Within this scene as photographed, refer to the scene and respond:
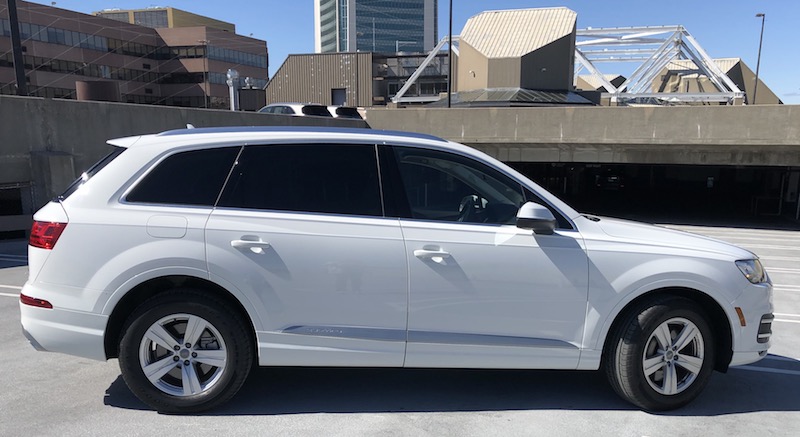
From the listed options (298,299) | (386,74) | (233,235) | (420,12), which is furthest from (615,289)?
(420,12)

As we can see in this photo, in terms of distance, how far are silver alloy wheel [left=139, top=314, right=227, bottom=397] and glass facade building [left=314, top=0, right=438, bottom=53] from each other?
136 metres

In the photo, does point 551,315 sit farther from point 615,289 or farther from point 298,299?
point 298,299

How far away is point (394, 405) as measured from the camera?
3730 mm

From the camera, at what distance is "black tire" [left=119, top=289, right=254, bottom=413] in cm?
339

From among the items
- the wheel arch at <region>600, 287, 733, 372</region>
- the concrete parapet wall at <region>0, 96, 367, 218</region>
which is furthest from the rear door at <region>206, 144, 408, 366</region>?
the concrete parapet wall at <region>0, 96, 367, 218</region>

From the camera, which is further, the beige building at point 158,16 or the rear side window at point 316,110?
the beige building at point 158,16

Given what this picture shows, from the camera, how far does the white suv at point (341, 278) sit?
338 cm

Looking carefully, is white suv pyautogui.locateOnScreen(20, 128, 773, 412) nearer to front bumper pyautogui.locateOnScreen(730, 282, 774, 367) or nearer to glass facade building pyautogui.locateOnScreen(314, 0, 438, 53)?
front bumper pyautogui.locateOnScreen(730, 282, 774, 367)

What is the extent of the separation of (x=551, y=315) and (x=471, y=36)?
38.7m

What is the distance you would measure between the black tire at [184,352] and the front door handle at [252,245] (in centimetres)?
39

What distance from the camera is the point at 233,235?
11.1 ft

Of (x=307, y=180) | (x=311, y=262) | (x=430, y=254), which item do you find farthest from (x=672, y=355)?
(x=307, y=180)

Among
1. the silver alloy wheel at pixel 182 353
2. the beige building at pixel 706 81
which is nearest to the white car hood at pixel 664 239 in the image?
the silver alloy wheel at pixel 182 353

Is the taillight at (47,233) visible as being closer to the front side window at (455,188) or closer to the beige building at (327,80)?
the front side window at (455,188)
